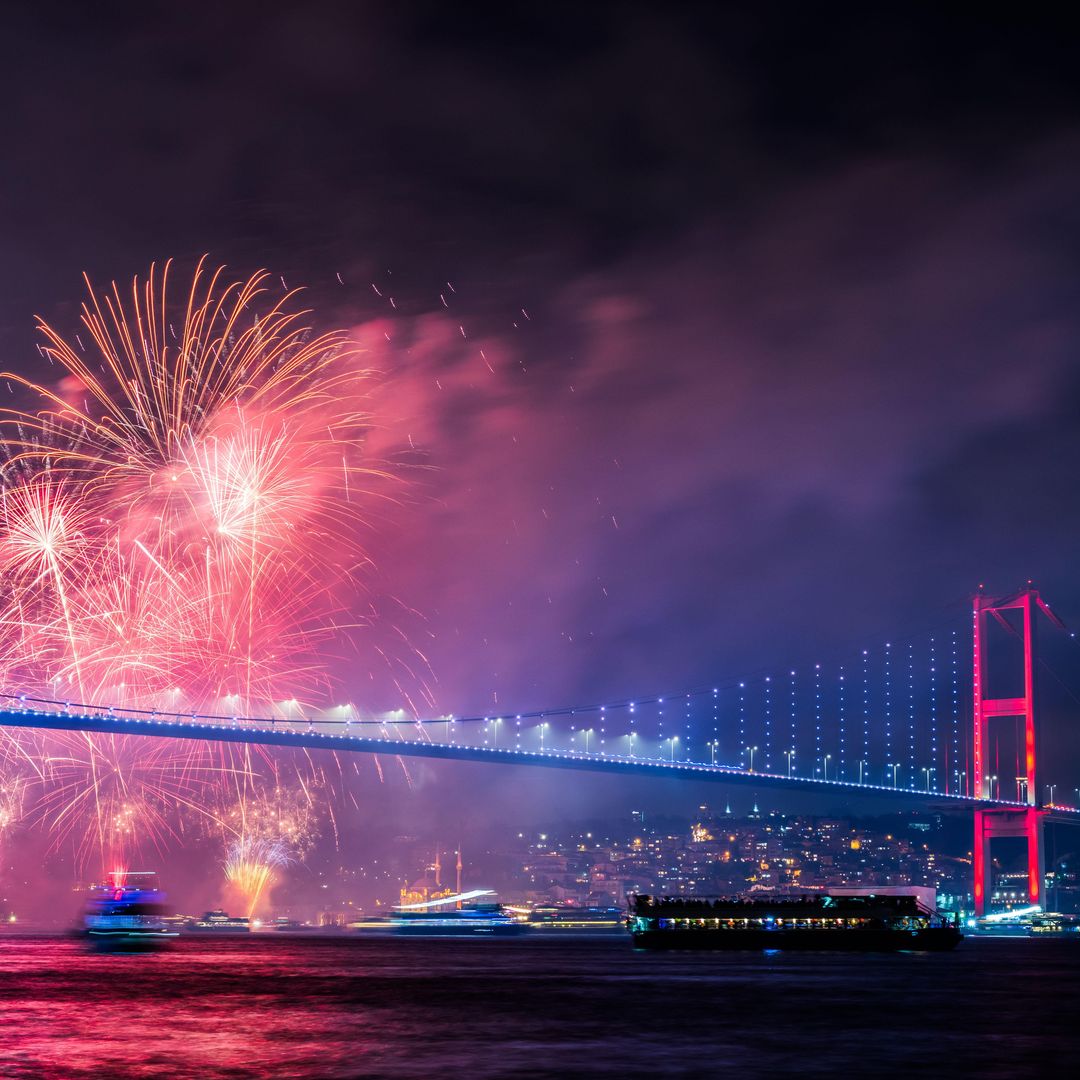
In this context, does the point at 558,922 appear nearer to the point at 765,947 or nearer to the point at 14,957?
the point at 765,947

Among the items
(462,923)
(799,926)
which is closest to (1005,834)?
(799,926)

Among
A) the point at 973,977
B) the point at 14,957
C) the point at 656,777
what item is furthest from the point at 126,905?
the point at 973,977

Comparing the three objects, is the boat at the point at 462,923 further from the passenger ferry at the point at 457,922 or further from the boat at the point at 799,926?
the boat at the point at 799,926

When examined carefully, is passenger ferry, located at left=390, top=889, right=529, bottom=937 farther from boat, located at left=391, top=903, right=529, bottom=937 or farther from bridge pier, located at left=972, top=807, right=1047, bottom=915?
bridge pier, located at left=972, top=807, right=1047, bottom=915

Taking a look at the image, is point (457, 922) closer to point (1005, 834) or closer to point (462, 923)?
point (462, 923)

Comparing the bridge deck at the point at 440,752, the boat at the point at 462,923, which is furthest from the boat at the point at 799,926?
the boat at the point at 462,923

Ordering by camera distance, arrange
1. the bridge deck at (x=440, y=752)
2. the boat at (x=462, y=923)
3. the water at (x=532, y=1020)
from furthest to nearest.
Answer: the boat at (x=462, y=923) < the bridge deck at (x=440, y=752) < the water at (x=532, y=1020)
